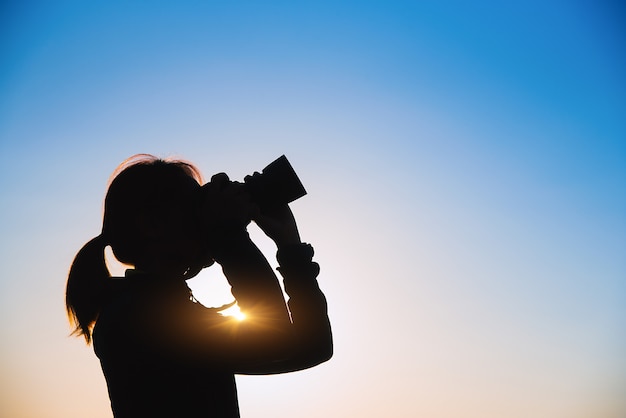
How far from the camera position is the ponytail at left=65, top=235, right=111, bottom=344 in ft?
4.32

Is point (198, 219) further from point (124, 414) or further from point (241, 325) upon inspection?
point (124, 414)

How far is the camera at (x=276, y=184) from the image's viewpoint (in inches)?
52.5

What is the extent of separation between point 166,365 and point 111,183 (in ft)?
1.82

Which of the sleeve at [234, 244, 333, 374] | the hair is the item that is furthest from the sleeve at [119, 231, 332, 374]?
the hair

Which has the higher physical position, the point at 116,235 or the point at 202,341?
the point at 116,235

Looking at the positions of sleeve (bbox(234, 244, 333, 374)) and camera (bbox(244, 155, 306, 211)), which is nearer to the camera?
sleeve (bbox(234, 244, 333, 374))

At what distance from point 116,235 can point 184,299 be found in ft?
0.92

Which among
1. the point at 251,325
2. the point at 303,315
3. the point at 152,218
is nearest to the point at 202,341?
the point at 251,325

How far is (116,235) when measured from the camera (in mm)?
1342

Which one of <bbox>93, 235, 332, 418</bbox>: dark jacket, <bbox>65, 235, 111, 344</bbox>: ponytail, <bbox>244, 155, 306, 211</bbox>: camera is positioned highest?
<bbox>244, 155, 306, 211</bbox>: camera

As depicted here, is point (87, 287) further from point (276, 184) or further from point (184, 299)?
point (276, 184)

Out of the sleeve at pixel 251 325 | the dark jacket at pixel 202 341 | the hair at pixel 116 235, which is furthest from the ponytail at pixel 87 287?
the sleeve at pixel 251 325

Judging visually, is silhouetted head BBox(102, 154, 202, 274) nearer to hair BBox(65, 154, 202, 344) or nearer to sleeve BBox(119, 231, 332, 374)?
hair BBox(65, 154, 202, 344)

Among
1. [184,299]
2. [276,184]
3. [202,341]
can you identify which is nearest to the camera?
[202,341]
